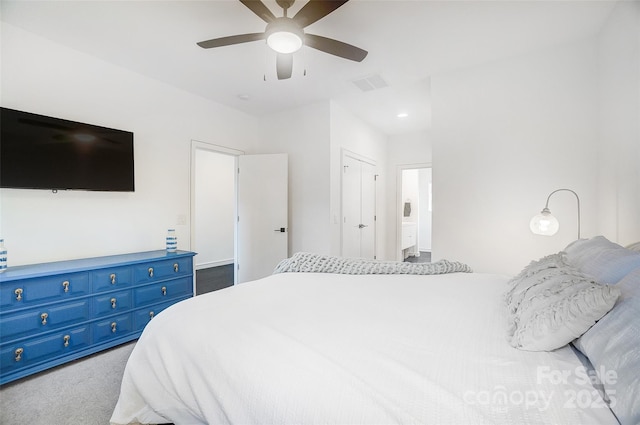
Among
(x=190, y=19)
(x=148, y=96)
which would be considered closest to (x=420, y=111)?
(x=190, y=19)

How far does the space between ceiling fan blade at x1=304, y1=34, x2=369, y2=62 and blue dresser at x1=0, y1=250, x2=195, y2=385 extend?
2385mm

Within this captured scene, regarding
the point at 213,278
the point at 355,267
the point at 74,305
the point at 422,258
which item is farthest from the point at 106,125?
the point at 422,258

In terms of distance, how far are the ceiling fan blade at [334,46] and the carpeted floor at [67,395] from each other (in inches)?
105

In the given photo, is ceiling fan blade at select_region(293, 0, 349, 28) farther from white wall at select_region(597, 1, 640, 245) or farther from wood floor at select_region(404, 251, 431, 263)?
wood floor at select_region(404, 251, 431, 263)

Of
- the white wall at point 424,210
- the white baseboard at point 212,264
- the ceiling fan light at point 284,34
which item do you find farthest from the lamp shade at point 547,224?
the white wall at point 424,210

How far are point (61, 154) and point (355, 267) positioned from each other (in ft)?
8.72

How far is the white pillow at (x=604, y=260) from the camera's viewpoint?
110 centimetres

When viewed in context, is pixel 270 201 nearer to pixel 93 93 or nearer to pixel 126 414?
pixel 93 93

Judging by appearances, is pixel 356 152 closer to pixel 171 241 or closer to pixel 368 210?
pixel 368 210

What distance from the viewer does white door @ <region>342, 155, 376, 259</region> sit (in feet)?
14.0

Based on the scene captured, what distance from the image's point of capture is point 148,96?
320cm

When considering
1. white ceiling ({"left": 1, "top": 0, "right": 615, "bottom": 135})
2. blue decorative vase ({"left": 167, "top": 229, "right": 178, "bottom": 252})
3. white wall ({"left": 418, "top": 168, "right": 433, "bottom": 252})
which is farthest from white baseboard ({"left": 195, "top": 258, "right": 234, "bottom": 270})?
white wall ({"left": 418, "top": 168, "right": 433, "bottom": 252})

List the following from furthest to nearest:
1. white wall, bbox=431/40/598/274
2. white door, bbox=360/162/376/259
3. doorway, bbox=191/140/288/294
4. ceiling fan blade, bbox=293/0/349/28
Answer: white door, bbox=360/162/376/259, doorway, bbox=191/140/288/294, white wall, bbox=431/40/598/274, ceiling fan blade, bbox=293/0/349/28

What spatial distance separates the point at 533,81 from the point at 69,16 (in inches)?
156
